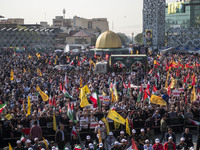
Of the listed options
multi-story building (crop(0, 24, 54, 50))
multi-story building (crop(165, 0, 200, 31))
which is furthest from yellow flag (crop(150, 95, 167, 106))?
multi-story building (crop(165, 0, 200, 31))

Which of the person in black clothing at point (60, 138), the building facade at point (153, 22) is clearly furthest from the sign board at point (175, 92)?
the building facade at point (153, 22)

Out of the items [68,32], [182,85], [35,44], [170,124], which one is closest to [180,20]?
[68,32]

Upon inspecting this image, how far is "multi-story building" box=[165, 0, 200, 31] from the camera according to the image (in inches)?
3768

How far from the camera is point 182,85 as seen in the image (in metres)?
20.0

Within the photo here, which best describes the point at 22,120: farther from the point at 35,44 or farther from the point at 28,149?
the point at 35,44

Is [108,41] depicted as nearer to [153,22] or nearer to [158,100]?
[153,22]

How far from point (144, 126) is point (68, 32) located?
7929 centimetres

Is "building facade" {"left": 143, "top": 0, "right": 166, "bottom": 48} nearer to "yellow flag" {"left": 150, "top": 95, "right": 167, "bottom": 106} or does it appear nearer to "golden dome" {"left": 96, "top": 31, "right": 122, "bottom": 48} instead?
"golden dome" {"left": 96, "top": 31, "right": 122, "bottom": 48}

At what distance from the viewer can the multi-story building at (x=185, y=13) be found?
314ft

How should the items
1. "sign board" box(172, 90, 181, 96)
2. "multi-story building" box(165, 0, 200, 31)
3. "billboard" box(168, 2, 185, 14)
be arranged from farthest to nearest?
"billboard" box(168, 2, 185, 14), "multi-story building" box(165, 0, 200, 31), "sign board" box(172, 90, 181, 96)

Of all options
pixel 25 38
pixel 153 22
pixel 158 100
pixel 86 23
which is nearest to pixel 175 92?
pixel 158 100

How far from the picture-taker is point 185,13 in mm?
98188

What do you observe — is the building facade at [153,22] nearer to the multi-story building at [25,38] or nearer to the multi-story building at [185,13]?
the multi-story building at [25,38]

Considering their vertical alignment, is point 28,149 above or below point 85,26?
below
